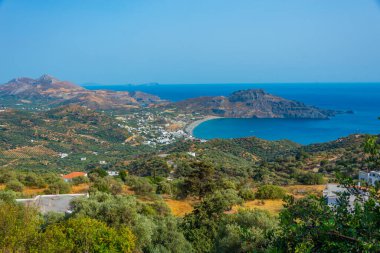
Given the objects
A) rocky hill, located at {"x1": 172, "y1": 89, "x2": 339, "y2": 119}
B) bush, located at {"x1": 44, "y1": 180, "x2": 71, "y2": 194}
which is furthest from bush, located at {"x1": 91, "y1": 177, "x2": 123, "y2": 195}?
rocky hill, located at {"x1": 172, "y1": 89, "x2": 339, "y2": 119}

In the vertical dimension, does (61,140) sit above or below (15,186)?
below

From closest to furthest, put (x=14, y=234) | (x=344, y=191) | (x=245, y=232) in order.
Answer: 1. (x=344, y=191)
2. (x=245, y=232)
3. (x=14, y=234)

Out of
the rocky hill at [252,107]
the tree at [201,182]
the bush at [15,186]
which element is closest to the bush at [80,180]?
the bush at [15,186]

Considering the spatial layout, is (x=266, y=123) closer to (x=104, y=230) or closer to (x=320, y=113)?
(x=320, y=113)

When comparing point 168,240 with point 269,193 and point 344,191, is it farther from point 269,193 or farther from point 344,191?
point 269,193

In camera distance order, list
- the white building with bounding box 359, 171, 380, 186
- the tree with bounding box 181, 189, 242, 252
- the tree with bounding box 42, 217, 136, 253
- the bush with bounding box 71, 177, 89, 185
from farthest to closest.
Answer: the bush with bounding box 71, 177, 89, 185 < the tree with bounding box 181, 189, 242, 252 < the tree with bounding box 42, 217, 136, 253 < the white building with bounding box 359, 171, 380, 186

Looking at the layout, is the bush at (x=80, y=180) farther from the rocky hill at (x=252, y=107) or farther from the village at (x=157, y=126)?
the rocky hill at (x=252, y=107)

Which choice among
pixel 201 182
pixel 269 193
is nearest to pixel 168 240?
pixel 201 182

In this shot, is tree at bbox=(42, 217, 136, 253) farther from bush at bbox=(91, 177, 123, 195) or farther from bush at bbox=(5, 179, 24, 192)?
bush at bbox=(5, 179, 24, 192)
